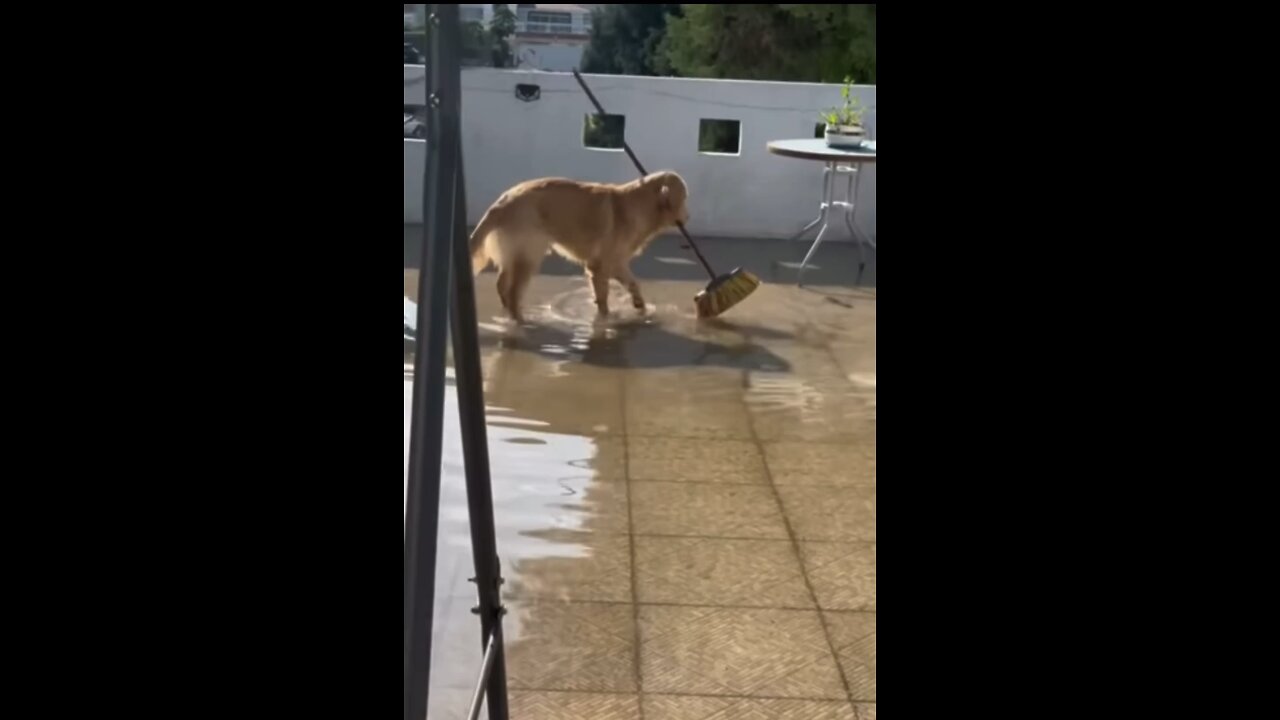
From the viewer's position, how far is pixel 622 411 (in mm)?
3543

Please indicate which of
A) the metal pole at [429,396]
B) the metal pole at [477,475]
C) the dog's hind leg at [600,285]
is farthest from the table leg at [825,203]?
the metal pole at [429,396]

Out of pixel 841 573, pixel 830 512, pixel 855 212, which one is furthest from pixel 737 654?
pixel 855 212

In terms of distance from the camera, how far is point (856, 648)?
7.06 feet

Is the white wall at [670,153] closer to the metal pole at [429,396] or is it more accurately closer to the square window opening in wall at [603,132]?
the square window opening in wall at [603,132]

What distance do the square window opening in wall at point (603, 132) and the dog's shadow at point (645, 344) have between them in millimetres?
2155

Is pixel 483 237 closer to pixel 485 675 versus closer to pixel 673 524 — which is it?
pixel 673 524

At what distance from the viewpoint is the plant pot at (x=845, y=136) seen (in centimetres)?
554

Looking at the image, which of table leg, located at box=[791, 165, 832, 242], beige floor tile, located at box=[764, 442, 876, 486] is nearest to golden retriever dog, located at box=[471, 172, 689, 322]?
table leg, located at box=[791, 165, 832, 242]

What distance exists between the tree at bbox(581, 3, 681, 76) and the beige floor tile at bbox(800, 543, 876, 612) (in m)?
6.75

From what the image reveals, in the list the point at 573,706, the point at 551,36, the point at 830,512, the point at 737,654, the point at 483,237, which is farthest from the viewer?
the point at 551,36

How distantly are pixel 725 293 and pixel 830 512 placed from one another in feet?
6.46
